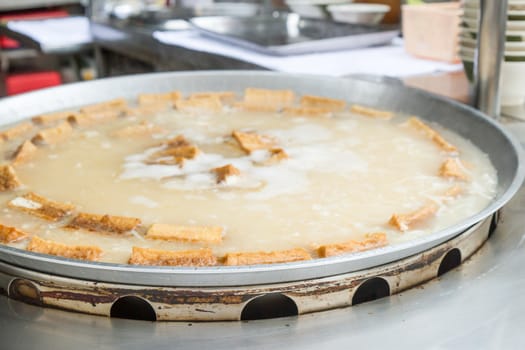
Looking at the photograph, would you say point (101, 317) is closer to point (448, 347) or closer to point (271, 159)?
point (448, 347)

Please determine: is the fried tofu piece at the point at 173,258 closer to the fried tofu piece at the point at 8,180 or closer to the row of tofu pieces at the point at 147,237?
the row of tofu pieces at the point at 147,237

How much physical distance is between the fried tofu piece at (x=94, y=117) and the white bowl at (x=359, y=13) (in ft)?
5.54

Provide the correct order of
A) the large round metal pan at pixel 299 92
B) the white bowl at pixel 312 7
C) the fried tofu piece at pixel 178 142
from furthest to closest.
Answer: the white bowl at pixel 312 7, the fried tofu piece at pixel 178 142, the large round metal pan at pixel 299 92

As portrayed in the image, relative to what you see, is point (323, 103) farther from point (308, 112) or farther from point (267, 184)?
point (267, 184)

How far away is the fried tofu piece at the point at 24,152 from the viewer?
4.65 feet

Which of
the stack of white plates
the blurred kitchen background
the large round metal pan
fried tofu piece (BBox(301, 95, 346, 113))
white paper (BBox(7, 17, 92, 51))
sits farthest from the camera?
white paper (BBox(7, 17, 92, 51))

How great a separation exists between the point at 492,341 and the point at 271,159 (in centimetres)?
70

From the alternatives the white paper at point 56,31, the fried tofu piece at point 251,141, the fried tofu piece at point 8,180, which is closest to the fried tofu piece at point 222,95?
the fried tofu piece at point 251,141

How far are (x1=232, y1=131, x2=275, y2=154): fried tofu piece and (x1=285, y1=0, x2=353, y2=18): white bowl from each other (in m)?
1.96

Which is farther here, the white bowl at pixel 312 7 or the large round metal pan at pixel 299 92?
the white bowl at pixel 312 7

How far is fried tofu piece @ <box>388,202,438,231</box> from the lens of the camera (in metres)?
1.05

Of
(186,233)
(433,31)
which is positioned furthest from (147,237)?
(433,31)

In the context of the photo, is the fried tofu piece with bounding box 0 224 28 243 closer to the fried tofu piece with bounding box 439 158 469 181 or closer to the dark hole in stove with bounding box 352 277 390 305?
the dark hole in stove with bounding box 352 277 390 305

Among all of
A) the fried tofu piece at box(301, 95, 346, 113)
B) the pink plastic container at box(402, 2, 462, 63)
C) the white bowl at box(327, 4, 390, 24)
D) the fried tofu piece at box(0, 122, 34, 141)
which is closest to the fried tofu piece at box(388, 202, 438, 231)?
the fried tofu piece at box(301, 95, 346, 113)
